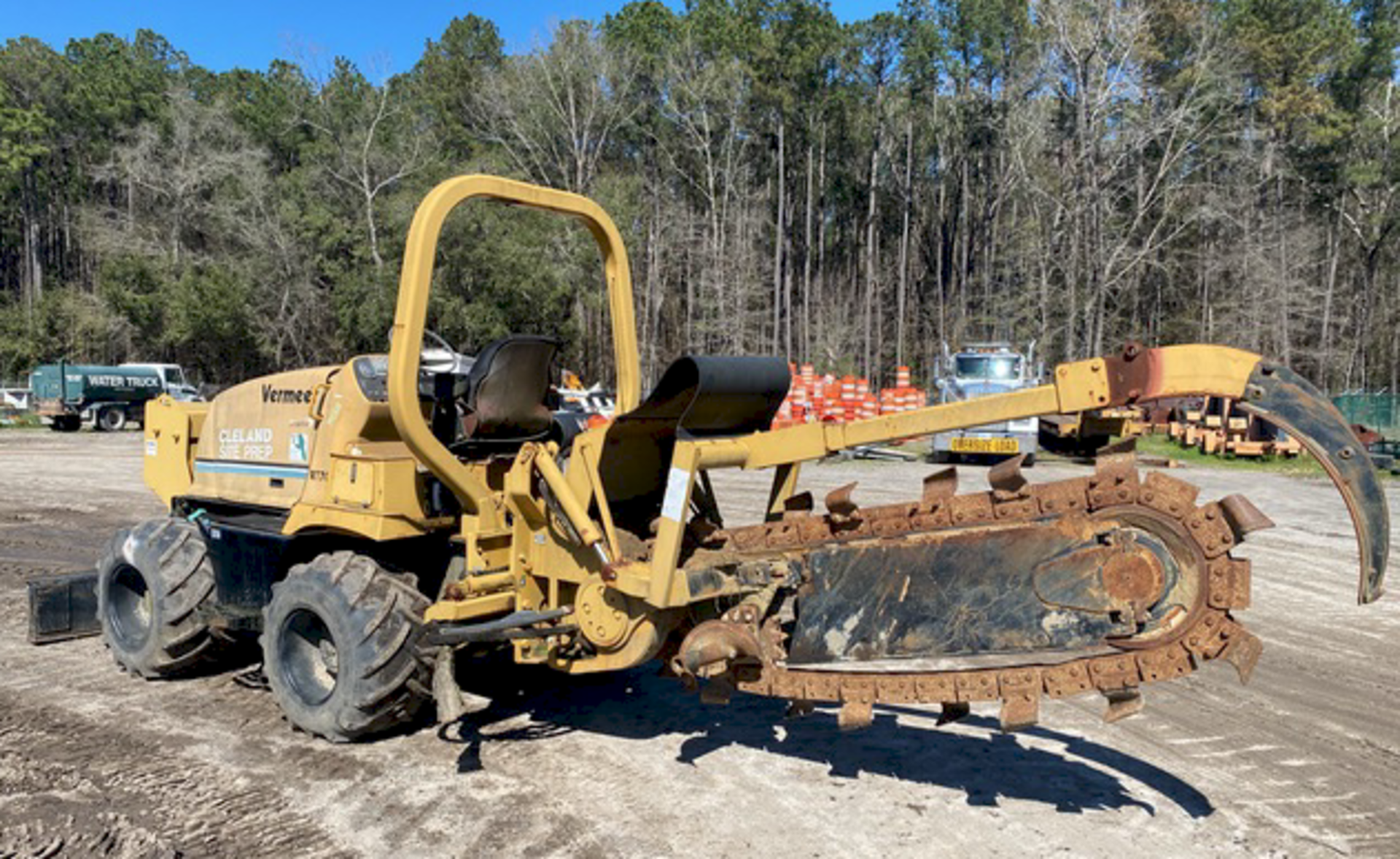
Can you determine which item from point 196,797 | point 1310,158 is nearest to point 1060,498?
point 196,797

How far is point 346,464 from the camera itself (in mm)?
4867

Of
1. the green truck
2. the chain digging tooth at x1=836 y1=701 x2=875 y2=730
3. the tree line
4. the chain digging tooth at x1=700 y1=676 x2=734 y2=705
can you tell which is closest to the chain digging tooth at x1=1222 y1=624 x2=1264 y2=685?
the chain digging tooth at x1=836 y1=701 x2=875 y2=730

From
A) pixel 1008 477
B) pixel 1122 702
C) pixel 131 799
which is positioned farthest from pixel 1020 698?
pixel 131 799

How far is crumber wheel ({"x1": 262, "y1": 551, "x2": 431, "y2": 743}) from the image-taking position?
4.54m

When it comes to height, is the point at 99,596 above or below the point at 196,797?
above

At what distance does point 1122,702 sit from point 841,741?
1.82 metres

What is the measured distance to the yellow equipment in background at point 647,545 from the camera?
3.19 metres

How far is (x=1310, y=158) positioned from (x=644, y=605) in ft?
150

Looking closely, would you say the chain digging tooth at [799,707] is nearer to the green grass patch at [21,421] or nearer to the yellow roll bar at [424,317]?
the yellow roll bar at [424,317]

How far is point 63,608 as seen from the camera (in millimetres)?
6676

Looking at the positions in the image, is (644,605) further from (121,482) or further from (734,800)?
(121,482)

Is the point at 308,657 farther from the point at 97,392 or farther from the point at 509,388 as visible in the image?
the point at 97,392

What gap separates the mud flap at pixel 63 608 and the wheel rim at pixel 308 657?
8.91ft

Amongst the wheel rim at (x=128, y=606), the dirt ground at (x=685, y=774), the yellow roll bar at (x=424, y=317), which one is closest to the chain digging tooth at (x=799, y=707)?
the dirt ground at (x=685, y=774)
